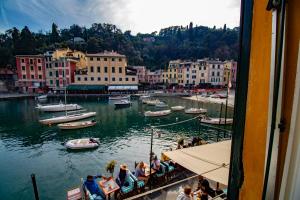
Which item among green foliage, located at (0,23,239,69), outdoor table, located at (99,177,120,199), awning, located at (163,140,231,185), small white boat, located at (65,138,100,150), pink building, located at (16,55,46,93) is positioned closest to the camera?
awning, located at (163,140,231,185)

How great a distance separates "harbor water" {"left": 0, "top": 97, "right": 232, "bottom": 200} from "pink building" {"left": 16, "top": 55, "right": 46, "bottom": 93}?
27.7 metres

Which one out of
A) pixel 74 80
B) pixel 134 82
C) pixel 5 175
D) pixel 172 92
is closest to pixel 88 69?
pixel 74 80

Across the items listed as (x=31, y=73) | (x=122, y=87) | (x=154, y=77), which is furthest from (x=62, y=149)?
(x=154, y=77)

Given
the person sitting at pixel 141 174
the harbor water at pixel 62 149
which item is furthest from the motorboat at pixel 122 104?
the person sitting at pixel 141 174

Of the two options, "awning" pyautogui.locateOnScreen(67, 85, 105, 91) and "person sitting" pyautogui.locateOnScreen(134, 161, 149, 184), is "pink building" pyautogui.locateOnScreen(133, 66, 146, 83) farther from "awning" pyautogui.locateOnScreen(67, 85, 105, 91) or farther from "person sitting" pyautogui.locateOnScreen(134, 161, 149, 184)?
"person sitting" pyautogui.locateOnScreen(134, 161, 149, 184)

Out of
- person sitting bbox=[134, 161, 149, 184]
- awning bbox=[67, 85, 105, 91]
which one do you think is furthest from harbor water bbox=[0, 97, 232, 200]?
awning bbox=[67, 85, 105, 91]

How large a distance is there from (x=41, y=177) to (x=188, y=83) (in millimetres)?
61139

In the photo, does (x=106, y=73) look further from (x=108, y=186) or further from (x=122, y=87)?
(x=108, y=186)

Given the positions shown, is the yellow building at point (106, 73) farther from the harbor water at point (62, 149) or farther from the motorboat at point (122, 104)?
the harbor water at point (62, 149)

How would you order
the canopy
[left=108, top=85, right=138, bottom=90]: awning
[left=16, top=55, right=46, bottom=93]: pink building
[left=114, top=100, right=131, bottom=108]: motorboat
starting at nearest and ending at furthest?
[left=114, top=100, right=131, bottom=108]: motorboat
the canopy
[left=16, top=55, right=46, bottom=93]: pink building
[left=108, top=85, right=138, bottom=90]: awning

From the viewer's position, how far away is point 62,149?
1852 cm

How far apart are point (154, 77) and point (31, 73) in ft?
140

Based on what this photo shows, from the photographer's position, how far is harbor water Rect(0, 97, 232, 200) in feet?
41.4

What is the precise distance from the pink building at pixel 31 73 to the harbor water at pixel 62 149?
2769 cm
